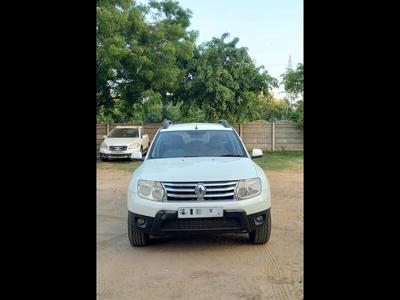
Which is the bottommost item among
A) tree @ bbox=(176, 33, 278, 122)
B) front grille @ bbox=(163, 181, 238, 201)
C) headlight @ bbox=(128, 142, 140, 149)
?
headlight @ bbox=(128, 142, 140, 149)

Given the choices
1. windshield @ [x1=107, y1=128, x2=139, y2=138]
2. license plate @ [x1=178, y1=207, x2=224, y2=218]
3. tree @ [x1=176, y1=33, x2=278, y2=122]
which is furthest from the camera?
tree @ [x1=176, y1=33, x2=278, y2=122]

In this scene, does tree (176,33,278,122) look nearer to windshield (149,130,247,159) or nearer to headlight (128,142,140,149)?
headlight (128,142,140,149)

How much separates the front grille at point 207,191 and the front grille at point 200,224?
232mm

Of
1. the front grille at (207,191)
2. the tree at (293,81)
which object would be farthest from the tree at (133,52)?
the front grille at (207,191)

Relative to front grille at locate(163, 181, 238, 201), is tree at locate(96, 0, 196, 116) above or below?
above

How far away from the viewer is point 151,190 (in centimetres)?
502

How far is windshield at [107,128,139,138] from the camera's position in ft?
58.3

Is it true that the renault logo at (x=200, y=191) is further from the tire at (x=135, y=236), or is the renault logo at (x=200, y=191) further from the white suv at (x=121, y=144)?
the white suv at (x=121, y=144)

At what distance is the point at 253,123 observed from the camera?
2003 cm

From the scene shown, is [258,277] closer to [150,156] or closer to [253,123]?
[150,156]

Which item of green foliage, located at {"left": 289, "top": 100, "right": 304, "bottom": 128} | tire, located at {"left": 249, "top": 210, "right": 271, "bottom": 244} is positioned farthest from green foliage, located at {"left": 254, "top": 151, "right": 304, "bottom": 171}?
tire, located at {"left": 249, "top": 210, "right": 271, "bottom": 244}

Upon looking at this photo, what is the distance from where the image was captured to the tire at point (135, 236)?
5.20 metres

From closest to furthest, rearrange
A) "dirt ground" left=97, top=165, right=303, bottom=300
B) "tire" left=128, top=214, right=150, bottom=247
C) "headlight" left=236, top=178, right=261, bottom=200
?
"dirt ground" left=97, top=165, right=303, bottom=300
"headlight" left=236, top=178, right=261, bottom=200
"tire" left=128, top=214, right=150, bottom=247
